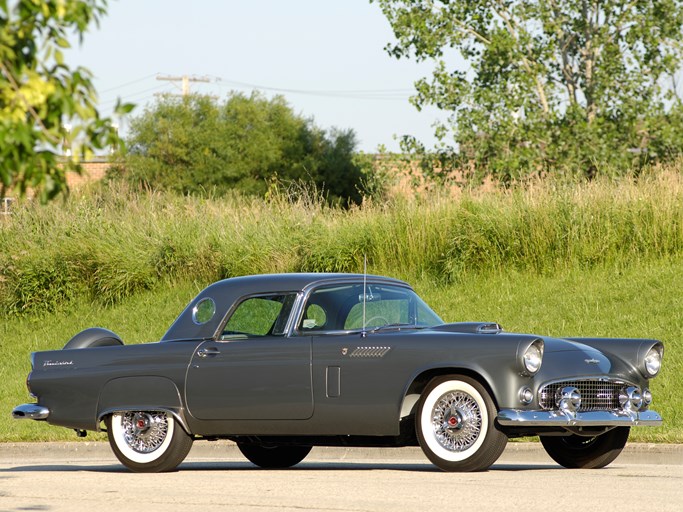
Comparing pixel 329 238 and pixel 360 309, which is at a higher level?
pixel 329 238

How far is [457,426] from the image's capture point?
966 cm

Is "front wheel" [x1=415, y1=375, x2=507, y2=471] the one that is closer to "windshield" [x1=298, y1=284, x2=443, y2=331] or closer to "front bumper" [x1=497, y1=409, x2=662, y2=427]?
"front bumper" [x1=497, y1=409, x2=662, y2=427]

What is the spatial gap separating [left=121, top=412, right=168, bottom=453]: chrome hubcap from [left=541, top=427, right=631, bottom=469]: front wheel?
10.9 feet

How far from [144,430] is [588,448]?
381cm

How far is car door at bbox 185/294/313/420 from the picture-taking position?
33.3ft

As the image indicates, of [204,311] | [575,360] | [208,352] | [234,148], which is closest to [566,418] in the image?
[575,360]

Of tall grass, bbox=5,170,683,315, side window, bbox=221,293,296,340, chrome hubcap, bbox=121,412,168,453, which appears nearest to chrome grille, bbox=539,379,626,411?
side window, bbox=221,293,296,340

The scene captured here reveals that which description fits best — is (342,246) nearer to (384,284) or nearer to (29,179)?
(384,284)

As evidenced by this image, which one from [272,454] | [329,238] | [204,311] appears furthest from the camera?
[329,238]

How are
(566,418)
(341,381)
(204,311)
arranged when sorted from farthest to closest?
1. (204,311)
2. (341,381)
3. (566,418)

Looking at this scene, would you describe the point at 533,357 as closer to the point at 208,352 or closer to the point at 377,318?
the point at 377,318

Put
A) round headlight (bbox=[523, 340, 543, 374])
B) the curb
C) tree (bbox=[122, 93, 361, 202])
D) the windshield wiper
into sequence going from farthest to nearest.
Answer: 1. tree (bbox=[122, 93, 361, 202])
2. the curb
3. the windshield wiper
4. round headlight (bbox=[523, 340, 543, 374])

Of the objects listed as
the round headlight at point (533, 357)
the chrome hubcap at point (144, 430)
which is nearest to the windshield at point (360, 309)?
the round headlight at point (533, 357)

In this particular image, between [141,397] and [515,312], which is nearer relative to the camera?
[141,397]
